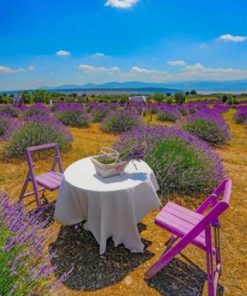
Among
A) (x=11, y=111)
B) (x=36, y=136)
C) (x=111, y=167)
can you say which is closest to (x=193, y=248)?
(x=111, y=167)

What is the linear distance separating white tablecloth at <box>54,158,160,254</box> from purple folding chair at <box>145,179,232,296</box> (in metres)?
0.27

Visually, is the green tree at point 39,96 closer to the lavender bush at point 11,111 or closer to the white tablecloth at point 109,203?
the lavender bush at point 11,111

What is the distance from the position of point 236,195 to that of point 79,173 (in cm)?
268

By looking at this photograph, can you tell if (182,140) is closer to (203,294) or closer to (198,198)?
(198,198)

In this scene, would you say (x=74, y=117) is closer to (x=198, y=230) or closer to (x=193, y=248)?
(x=193, y=248)

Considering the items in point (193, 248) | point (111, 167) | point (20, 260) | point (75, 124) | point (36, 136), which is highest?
point (111, 167)

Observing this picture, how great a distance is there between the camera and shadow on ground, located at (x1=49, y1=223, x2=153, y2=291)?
2.38 meters

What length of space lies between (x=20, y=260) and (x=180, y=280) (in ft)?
4.70

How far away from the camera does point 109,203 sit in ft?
8.10

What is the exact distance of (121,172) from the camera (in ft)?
9.36

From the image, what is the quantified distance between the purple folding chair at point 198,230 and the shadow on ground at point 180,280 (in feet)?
0.38

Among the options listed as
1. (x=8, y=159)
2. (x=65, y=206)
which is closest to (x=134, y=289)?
(x=65, y=206)

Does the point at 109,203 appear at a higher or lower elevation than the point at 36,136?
higher

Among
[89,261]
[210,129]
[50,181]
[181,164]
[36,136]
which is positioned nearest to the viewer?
[89,261]
